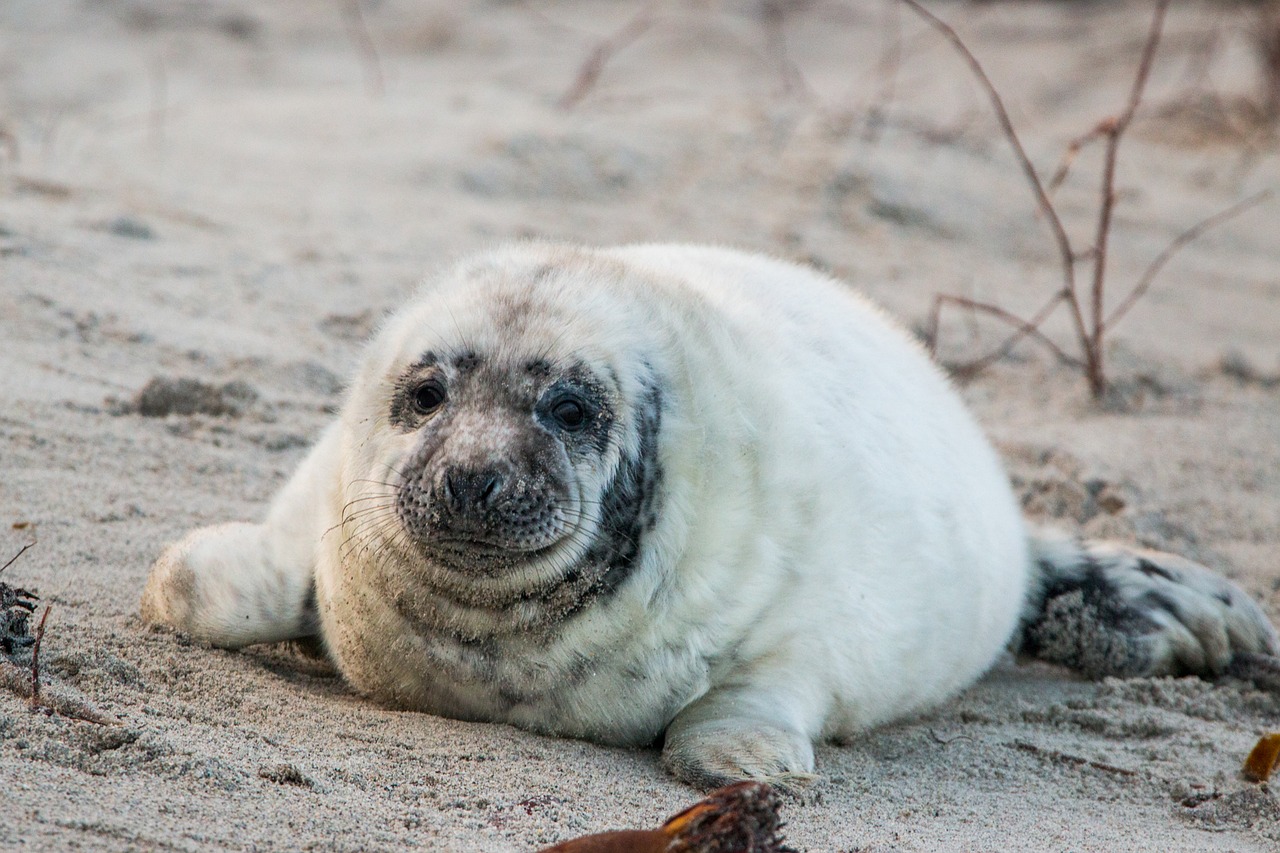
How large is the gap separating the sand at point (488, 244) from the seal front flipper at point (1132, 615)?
0.34ft

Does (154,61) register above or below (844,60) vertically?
below

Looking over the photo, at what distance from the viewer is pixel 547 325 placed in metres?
2.68

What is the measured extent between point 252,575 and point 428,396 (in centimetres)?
62

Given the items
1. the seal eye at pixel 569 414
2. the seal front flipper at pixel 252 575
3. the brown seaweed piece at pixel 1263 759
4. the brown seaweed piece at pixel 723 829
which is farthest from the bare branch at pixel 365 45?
the brown seaweed piece at pixel 723 829

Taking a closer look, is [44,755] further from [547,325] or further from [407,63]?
[407,63]

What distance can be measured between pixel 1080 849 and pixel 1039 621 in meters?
1.24

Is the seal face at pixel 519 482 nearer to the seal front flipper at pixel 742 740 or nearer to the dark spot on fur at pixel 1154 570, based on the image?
the seal front flipper at pixel 742 740

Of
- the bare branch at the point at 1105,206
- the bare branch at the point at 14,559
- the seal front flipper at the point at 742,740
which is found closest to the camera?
the seal front flipper at the point at 742,740

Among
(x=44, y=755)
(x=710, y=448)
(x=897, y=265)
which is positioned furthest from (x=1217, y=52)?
(x=44, y=755)

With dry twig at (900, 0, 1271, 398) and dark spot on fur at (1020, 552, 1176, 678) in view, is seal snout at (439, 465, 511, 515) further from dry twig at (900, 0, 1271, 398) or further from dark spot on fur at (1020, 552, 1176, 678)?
dry twig at (900, 0, 1271, 398)

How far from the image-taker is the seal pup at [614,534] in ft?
8.51

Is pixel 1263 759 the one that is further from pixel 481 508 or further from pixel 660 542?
pixel 481 508

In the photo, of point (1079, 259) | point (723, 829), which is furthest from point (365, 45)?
point (723, 829)

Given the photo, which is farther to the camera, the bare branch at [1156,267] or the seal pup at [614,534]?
the bare branch at [1156,267]
